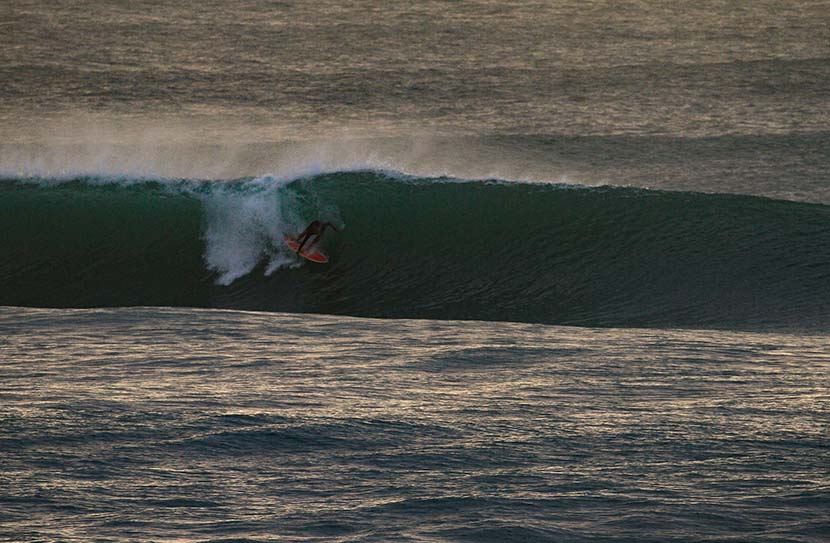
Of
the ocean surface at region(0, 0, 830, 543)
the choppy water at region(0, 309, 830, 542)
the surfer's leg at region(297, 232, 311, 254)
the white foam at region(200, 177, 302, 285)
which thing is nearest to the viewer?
the choppy water at region(0, 309, 830, 542)

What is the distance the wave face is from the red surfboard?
4.3 inches

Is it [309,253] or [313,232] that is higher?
[313,232]

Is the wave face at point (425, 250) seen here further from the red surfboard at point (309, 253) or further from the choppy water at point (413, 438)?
the choppy water at point (413, 438)

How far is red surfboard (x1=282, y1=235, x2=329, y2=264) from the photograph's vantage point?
46.1ft

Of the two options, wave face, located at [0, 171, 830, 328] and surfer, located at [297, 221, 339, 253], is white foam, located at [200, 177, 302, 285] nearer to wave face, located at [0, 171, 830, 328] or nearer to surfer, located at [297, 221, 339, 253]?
wave face, located at [0, 171, 830, 328]

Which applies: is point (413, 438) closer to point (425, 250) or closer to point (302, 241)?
point (302, 241)

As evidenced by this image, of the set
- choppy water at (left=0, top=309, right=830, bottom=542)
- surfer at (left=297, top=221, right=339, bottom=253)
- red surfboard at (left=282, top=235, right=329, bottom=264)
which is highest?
surfer at (left=297, top=221, right=339, bottom=253)

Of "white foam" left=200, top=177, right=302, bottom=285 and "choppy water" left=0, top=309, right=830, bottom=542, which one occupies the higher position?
"white foam" left=200, top=177, right=302, bottom=285

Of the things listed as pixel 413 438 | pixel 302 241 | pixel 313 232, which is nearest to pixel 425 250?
pixel 313 232

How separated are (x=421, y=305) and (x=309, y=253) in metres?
1.68

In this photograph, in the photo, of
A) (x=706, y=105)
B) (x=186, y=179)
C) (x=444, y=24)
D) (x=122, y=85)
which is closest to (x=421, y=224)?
(x=186, y=179)

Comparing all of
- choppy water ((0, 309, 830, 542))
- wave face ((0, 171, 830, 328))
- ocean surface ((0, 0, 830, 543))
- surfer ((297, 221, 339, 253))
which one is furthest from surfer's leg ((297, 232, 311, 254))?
choppy water ((0, 309, 830, 542))

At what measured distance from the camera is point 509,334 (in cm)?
1041

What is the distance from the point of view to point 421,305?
1310 centimetres
